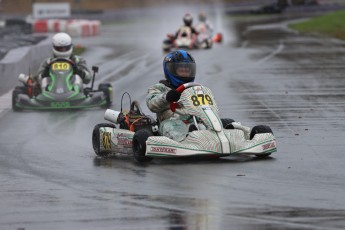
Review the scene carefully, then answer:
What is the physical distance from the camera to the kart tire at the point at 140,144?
37.1 ft

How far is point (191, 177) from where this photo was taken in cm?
1027

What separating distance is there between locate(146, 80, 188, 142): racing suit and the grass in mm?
25422

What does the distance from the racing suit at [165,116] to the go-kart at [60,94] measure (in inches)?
235

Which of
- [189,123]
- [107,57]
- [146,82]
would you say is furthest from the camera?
[107,57]

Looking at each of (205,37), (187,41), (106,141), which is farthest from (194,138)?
(187,41)

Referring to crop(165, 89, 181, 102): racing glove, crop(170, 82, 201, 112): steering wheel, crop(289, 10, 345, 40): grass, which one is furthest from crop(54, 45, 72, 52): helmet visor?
crop(289, 10, 345, 40): grass

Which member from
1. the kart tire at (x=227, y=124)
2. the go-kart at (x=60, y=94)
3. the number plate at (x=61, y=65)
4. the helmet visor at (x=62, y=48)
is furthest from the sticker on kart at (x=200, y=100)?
the helmet visor at (x=62, y=48)

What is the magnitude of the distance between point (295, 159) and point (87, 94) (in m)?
7.62

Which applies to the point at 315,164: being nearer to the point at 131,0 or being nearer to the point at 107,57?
the point at 107,57

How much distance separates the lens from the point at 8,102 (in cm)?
1950

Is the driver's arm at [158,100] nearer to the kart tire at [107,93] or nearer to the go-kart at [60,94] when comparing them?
the go-kart at [60,94]

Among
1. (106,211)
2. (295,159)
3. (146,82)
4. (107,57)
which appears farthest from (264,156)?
(107,57)

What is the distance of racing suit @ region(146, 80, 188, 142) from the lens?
454 inches

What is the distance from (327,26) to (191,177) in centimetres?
3392
